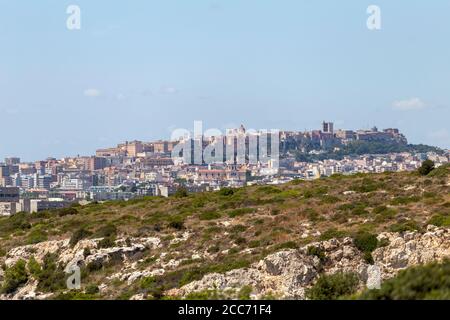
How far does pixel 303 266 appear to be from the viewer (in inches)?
1382

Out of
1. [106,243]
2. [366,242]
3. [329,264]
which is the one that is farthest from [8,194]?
[329,264]

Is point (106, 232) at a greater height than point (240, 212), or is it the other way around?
point (240, 212)

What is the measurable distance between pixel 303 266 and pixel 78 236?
13062 millimetres

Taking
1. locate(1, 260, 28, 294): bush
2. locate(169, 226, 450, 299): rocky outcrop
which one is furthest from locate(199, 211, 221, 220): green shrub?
locate(169, 226, 450, 299): rocky outcrop

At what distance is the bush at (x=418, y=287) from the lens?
2066 cm

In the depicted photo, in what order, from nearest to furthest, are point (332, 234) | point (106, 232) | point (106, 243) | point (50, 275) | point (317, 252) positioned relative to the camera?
point (317, 252) < point (332, 234) < point (50, 275) < point (106, 243) < point (106, 232)

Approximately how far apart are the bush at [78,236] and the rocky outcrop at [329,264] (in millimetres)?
11152

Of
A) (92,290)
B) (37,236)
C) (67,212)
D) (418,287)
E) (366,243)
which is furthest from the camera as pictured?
(67,212)

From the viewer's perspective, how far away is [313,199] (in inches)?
1896

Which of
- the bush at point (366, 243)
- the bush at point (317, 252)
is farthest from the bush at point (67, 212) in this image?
the bush at point (366, 243)

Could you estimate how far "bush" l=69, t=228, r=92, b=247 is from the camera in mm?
43875

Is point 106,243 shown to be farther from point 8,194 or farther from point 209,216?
point 8,194
